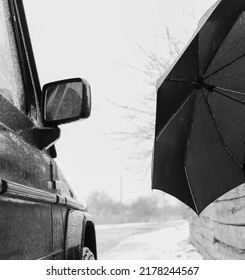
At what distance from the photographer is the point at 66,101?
2.07 metres

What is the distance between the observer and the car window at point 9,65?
184cm

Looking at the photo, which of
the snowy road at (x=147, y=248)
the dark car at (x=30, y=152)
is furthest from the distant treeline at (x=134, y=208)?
the dark car at (x=30, y=152)

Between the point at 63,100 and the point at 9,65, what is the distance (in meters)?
0.31

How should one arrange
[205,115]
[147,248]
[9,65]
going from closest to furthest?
[9,65] → [205,115] → [147,248]

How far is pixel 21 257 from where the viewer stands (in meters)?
1.46

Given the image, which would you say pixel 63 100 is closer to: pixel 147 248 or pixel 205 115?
pixel 205 115

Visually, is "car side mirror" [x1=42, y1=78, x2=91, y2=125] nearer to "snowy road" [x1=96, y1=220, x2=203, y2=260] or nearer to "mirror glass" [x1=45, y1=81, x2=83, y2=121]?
"mirror glass" [x1=45, y1=81, x2=83, y2=121]

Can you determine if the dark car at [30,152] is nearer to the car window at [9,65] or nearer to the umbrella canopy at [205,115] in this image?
the car window at [9,65]

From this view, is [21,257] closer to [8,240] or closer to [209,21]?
[8,240]

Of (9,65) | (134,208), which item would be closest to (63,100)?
(9,65)

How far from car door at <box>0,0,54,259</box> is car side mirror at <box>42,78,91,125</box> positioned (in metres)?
0.08

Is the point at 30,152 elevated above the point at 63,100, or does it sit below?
below
